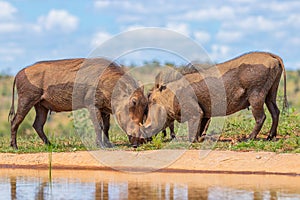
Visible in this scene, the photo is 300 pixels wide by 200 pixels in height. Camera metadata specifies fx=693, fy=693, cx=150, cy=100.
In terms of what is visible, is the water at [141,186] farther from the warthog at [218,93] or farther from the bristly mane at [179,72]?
the bristly mane at [179,72]

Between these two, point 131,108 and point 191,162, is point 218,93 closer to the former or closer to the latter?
point 131,108

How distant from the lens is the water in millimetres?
8617

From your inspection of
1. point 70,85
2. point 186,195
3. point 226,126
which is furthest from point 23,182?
point 226,126

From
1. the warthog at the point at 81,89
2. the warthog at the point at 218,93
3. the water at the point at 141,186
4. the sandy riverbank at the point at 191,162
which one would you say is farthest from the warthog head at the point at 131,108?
the water at the point at 141,186

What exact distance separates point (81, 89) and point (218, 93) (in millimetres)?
2555

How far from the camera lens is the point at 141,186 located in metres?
9.40

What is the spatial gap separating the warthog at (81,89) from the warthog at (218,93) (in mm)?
613

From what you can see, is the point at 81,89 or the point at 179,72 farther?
the point at 179,72

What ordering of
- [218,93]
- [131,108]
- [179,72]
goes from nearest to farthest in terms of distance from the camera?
[131,108] < [218,93] < [179,72]

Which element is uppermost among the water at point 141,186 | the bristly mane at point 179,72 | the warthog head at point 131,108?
the bristly mane at point 179,72

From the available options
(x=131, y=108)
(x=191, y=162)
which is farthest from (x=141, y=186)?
(x=131, y=108)

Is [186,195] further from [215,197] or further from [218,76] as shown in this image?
[218,76]

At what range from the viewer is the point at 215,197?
8406 millimetres

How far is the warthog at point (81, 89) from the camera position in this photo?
12516 mm
